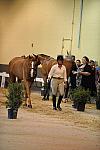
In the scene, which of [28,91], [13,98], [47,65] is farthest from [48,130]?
[47,65]

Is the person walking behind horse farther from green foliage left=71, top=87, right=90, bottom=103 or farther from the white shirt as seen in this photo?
green foliage left=71, top=87, right=90, bottom=103

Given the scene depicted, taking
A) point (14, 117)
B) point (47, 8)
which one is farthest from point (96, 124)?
point (47, 8)

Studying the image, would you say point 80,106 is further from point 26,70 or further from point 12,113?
point 12,113

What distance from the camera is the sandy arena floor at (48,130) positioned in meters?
2.92

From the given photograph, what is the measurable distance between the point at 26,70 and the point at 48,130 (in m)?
1.99

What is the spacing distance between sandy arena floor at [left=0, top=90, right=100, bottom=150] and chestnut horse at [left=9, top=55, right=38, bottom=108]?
0.80ft

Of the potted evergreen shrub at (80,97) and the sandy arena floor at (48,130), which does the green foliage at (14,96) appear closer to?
the sandy arena floor at (48,130)

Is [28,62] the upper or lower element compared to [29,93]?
upper

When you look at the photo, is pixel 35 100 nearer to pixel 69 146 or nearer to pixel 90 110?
pixel 90 110

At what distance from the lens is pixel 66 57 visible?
21.1ft

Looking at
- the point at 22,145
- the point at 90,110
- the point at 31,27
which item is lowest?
the point at 90,110

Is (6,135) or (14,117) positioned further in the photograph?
(14,117)

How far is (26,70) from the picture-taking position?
18.1 ft

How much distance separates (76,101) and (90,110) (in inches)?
8.5
